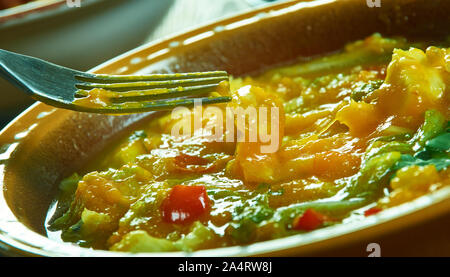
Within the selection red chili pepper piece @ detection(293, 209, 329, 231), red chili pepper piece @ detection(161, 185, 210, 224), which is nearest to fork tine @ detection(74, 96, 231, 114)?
red chili pepper piece @ detection(161, 185, 210, 224)

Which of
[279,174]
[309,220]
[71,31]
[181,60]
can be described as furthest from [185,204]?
[71,31]

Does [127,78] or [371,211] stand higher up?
[127,78]

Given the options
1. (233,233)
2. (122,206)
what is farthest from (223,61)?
(233,233)

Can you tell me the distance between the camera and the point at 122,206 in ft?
6.81

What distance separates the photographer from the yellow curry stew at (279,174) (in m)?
1.74

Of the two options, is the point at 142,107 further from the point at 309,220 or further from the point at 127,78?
the point at 309,220

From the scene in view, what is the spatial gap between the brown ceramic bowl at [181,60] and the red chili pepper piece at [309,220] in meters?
0.67

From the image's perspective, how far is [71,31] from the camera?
3410 millimetres

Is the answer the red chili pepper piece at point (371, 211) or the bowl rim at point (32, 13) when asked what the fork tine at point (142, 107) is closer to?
the red chili pepper piece at point (371, 211)

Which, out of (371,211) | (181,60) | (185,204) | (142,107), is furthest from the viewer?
(181,60)

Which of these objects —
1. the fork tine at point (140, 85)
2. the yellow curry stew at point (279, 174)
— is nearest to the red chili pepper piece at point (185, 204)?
the yellow curry stew at point (279, 174)

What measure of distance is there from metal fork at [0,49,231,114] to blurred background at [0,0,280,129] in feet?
3.61

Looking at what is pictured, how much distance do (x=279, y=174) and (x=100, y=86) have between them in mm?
755

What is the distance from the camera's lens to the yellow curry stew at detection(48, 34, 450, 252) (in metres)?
1.74
